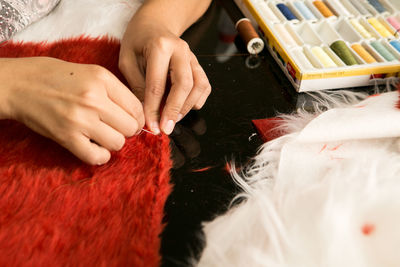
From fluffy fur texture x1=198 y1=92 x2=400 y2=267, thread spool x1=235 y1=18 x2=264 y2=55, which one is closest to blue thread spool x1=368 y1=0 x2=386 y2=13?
thread spool x1=235 y1=18 x2=264 y2=55

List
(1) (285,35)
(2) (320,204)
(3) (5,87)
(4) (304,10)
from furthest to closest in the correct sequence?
1. (4) (304,10)
2. (1) (285,35)
3. (3) (5,87)
4. (2) (320,204)

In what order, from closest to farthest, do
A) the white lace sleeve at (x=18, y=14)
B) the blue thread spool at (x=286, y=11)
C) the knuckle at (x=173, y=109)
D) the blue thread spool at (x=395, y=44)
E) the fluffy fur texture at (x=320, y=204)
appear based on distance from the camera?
the fluffy fur texture at (x=320, y=204), the knuckle at (x=173, y=109), the white lace sleeve at (x=18, y=14), the blue thread spool at (x=395, y=44), the blue thread spool at (x=286, y=11)

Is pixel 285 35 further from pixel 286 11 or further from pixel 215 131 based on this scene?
pixel 215 131

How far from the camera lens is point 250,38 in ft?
3.38

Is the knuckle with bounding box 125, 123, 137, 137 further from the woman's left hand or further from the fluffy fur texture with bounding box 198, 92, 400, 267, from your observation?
the fluffy fur texture with bounding box 198, 92, 400, 267

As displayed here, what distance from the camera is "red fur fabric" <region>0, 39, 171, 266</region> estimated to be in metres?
0.56

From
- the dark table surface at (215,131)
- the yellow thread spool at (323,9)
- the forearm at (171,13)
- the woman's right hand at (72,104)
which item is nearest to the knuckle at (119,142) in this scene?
the woman's right hand at (72,104)

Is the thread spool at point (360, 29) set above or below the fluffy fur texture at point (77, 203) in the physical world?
below

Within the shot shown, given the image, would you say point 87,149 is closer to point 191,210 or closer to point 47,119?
point 47,119

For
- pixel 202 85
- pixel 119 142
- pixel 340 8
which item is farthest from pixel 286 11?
pixel 119 142

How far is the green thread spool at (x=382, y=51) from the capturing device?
989 millimetres

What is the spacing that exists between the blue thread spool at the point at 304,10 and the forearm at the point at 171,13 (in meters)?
0.31

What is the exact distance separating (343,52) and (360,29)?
0.56ft

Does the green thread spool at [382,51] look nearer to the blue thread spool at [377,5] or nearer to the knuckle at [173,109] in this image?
the blue thread spool at [377,5]
